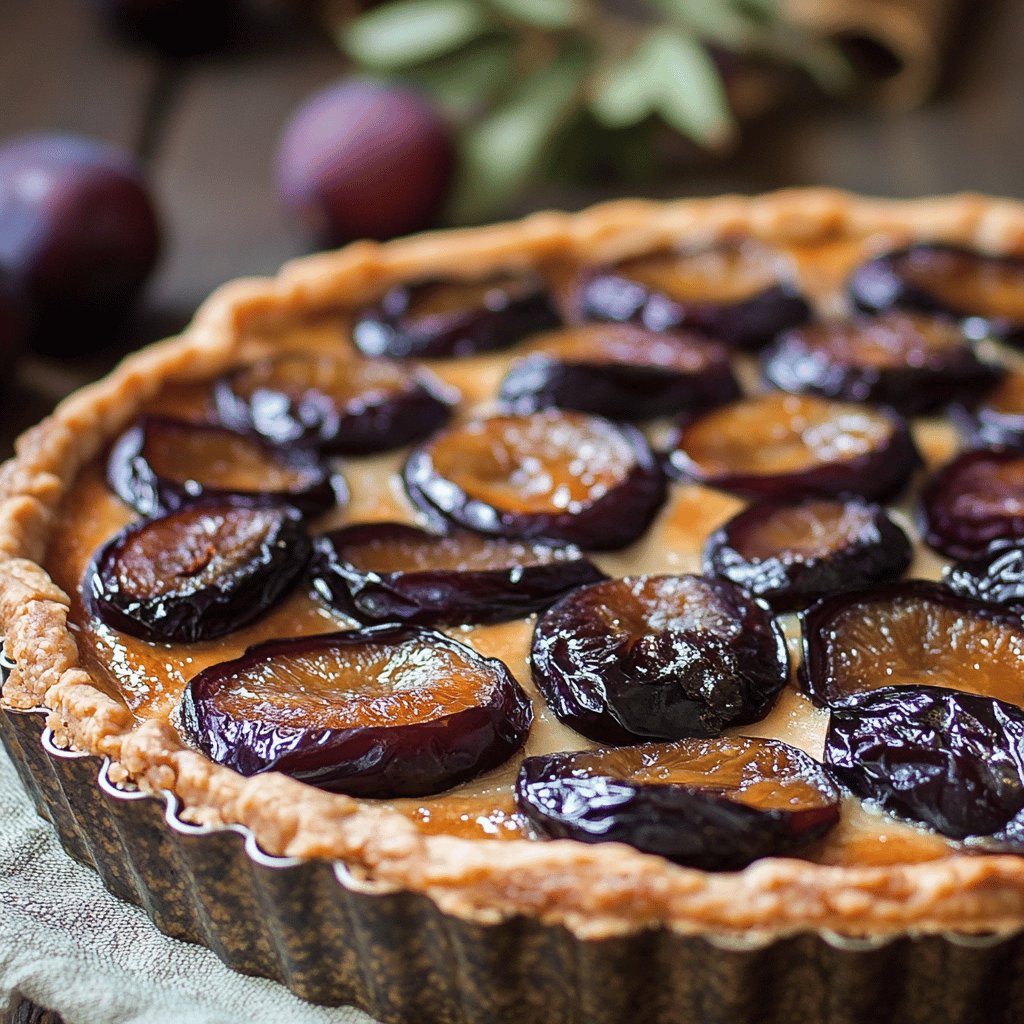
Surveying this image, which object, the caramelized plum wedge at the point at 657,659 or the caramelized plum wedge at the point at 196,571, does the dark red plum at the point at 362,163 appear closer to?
the caramelized plum wedge at the point at 196,571

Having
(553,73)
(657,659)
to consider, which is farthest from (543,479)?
(553,73)

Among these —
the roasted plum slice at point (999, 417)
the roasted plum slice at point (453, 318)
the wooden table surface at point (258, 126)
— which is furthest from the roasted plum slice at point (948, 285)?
the wooden table surface at point (258, 126)

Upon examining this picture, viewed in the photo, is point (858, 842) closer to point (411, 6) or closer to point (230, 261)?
point (230, 261)

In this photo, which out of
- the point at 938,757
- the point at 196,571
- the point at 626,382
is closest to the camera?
the point at 938,757

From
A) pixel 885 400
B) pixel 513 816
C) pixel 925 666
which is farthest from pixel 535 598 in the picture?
pixel 885 400

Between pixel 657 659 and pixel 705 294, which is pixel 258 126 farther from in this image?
pixel 657 659

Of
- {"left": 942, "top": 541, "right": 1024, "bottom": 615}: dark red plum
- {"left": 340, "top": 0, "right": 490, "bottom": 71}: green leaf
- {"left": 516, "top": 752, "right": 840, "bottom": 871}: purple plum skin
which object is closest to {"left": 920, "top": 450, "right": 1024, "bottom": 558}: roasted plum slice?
{"left": 942, "top": 541, "right": 1024, "bottom": 615}: dark red plum
